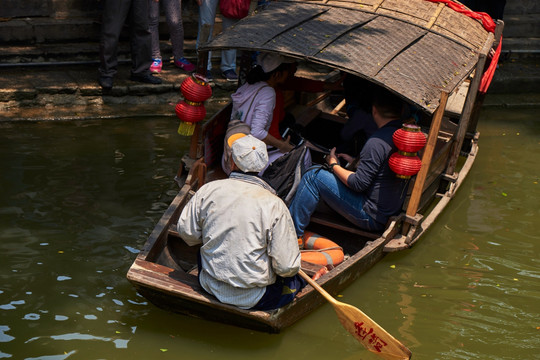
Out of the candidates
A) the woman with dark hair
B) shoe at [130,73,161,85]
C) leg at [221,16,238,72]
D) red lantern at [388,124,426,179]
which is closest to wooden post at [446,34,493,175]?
red lantern at [388,124,426,179]

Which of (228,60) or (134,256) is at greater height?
(228,60)

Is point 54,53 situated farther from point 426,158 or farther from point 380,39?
point 426,158

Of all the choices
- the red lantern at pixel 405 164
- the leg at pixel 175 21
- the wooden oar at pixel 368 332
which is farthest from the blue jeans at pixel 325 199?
the leg at pixel 175 21

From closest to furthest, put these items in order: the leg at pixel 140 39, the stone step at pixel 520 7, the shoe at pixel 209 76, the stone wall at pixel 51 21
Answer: the leg at pixel 140 39 → the stone wall at pixel 51 21 → the shoe at pixel 209 76 → the stone step at pixel 520 7

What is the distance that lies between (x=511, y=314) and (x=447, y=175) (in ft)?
6.45

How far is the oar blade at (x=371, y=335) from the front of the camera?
5029 millimetres

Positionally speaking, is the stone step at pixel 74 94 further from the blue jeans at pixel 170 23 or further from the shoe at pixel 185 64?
the blue jeans at pixel 170 23

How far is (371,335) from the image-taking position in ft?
16.7

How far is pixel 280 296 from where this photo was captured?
5.08 meters

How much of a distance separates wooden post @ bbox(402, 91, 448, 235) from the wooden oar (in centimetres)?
147

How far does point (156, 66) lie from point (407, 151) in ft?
17.9

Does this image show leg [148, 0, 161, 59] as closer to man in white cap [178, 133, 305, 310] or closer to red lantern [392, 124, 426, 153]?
red lantern [392, 124, 426, 153]

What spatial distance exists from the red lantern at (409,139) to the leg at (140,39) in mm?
4903

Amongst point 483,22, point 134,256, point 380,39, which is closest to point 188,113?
point 134,256
